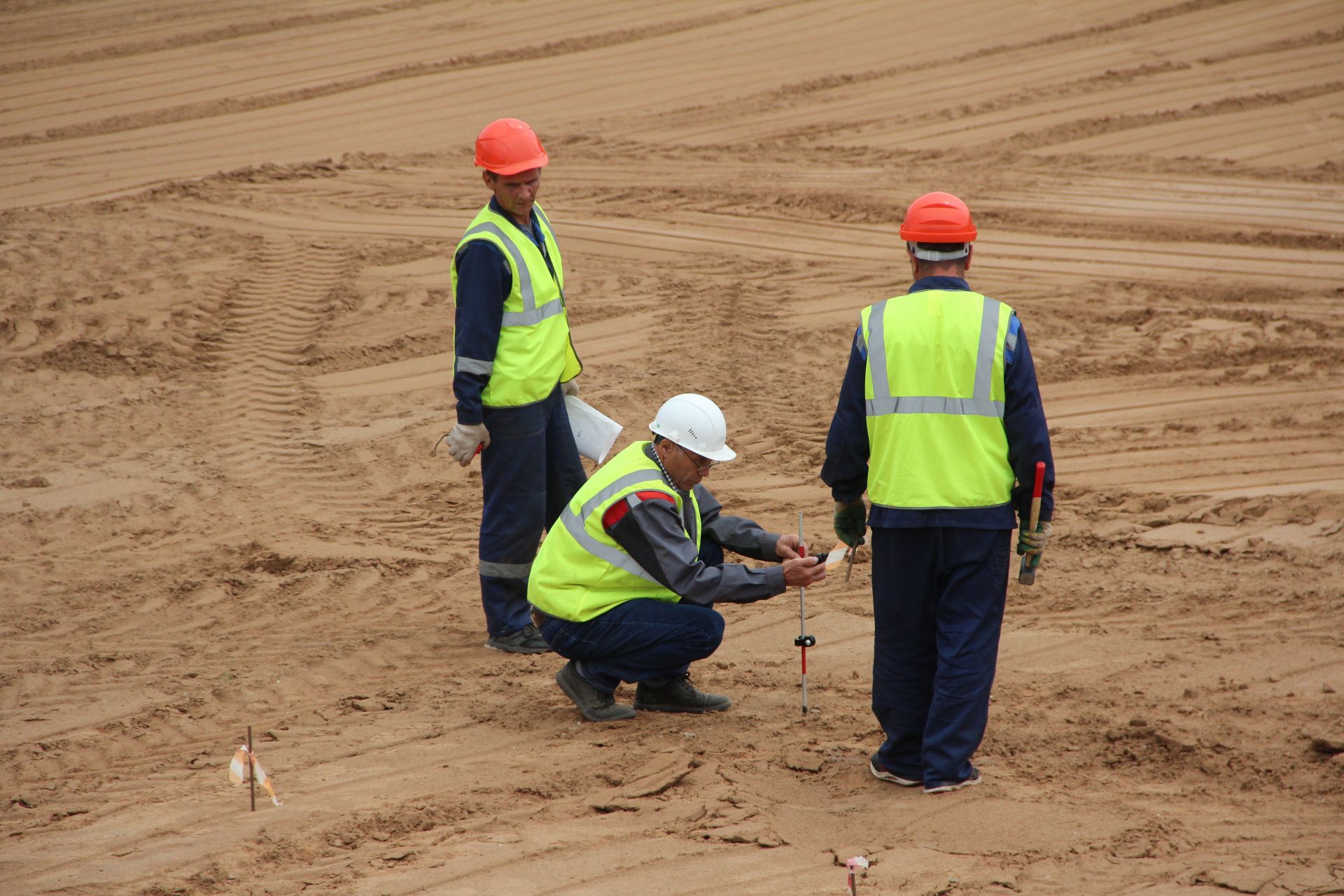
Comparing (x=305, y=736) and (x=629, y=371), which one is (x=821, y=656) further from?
(x=629, y=371)

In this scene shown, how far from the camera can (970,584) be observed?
170 inches

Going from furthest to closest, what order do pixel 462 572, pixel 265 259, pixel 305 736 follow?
1. pixel 265 259
2. pixel 462 572
3. pixel 305 736

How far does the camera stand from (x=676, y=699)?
17.3 feet

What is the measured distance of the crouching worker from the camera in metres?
4.72

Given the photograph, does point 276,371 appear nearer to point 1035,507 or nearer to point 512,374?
point 512,374

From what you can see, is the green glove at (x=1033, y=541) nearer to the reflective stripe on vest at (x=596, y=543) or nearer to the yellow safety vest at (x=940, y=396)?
the yellow safety vest at (x=940, y=396)

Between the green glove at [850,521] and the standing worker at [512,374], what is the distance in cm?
173

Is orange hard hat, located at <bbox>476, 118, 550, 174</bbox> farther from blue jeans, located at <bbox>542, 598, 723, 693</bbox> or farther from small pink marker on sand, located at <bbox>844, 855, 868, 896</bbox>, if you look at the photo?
small pink marker on sand, located at <bbox>844, 855, 868, 896</bbox>

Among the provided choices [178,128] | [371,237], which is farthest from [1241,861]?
[178,128]

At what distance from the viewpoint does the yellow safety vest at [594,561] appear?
482 centimetres

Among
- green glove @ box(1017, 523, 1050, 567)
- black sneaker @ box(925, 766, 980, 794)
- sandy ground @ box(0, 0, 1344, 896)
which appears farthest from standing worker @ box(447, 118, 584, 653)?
green glove @ box(1017, 523, 1050, 567)

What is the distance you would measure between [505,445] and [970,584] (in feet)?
7.71

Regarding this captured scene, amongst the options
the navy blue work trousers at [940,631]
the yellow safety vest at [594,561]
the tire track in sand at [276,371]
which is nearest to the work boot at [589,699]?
the yellow safety vest at [594,561]

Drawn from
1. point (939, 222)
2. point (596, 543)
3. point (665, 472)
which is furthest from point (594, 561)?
point (939, 222)
